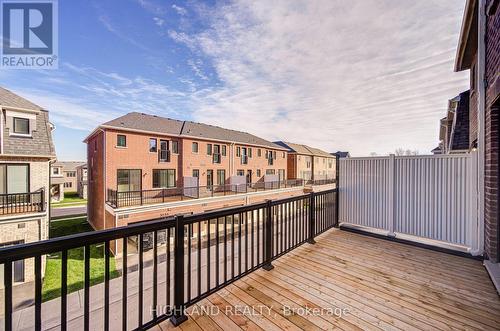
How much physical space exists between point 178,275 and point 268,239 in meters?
1.31

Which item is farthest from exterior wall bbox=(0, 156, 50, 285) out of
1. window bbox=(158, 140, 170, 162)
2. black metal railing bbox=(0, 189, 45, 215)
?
window bbox=(158, 140, 170, 162)

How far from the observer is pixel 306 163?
28000 millimetres

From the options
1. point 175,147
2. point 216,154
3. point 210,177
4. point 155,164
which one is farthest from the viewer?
point 216,154

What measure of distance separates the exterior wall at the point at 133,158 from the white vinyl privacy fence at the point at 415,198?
1196cm

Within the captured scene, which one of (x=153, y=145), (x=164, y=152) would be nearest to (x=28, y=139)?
(x=153, y=145)

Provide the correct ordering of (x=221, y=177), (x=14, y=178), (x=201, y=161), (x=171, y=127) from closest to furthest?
(x=14, y=178)
(x=171, y=127)
(x=201, y=161)
(x=221, y=177)

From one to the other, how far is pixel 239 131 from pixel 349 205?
1856 centimetres

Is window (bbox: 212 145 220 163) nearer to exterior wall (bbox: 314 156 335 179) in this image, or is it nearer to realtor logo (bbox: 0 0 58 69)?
realtor logo (bbox: 0 0 58 69)

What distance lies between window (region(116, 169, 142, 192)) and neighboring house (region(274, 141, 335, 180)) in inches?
694

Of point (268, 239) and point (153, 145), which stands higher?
point (153, 145)

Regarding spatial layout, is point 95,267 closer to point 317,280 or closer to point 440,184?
point 317,280

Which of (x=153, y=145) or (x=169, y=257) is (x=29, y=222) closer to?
(x=153, y=145)

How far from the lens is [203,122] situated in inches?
738

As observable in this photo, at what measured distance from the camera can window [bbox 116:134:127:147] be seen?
1174cm
